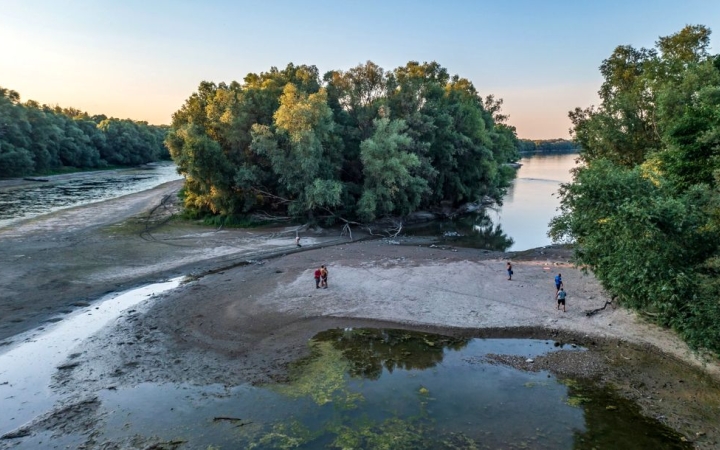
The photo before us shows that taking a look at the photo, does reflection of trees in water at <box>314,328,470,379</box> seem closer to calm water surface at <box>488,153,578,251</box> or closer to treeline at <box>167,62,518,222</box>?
calm water surface at <box>488,153,578,251</box>

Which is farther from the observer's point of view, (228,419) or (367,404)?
(367,404)

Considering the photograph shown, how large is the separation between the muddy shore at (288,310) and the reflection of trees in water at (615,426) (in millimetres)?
604

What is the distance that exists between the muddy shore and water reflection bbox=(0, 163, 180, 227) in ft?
52.4

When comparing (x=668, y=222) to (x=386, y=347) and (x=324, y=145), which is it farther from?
(x=324, y=145)

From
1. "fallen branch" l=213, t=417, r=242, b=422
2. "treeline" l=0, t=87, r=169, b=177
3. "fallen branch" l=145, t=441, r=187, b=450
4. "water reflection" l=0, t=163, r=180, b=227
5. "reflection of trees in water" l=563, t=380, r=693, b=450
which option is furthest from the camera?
"treeline" l=0, t=87, r=169, b=177

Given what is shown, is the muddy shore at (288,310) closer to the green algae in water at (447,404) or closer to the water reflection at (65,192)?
the green algae in water at (447,404)

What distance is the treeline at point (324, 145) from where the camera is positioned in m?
44.7

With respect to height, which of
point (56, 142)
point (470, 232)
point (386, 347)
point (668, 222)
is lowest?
point (470, 232)

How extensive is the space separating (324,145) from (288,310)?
88.5ft

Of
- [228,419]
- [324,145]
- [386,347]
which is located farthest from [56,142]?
[228,419]

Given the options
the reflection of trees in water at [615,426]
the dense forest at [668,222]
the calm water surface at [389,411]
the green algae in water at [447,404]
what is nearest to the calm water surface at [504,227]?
the dense forest at [668,222]

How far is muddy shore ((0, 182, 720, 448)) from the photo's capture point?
656 inches

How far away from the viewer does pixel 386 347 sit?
19.9 meters

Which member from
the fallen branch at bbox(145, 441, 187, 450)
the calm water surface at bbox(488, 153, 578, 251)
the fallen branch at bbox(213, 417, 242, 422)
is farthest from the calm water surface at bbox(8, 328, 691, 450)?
the calm water surface at bbox(488, 153, 578, 251)
